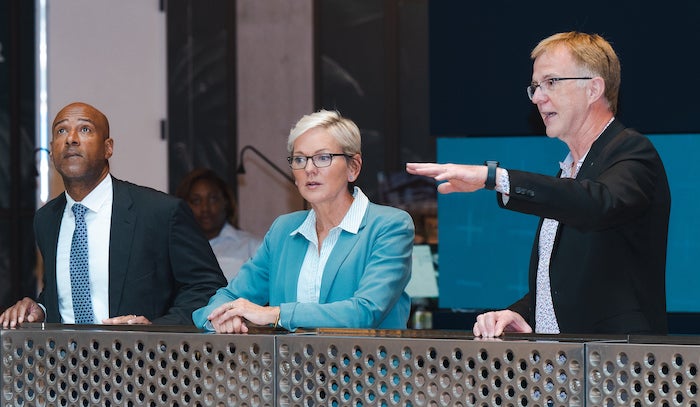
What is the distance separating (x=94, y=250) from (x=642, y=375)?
181 cm

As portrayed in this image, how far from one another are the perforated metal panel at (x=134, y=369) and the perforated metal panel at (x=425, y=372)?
80 mm

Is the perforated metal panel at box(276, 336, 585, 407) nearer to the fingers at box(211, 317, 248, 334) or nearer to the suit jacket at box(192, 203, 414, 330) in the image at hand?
the fingers at box(211, 317, 248, 334)

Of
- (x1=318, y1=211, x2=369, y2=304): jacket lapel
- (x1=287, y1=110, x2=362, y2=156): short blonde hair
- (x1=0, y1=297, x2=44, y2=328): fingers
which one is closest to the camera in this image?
(x1=0, y1=297, x2=44, y2=328): fingers

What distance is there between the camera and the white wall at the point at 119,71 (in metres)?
7.36

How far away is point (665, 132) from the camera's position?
4637 mm

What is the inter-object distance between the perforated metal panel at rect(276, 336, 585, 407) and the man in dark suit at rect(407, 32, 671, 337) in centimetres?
24

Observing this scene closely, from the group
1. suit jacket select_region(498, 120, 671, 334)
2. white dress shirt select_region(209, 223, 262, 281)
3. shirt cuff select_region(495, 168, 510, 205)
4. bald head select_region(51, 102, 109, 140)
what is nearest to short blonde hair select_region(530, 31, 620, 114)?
suit jacket select_region(498, 120, 671, 334)

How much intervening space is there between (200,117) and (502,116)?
395cm

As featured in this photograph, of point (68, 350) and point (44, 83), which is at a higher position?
point (44, 83)

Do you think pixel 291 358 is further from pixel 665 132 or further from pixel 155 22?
pixel 155 22

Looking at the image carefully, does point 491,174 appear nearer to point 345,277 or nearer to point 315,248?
point 345,277

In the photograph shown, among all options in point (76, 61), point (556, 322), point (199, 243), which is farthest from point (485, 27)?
point (76, 61)

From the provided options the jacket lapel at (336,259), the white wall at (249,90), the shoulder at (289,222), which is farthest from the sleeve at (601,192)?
the white wall at (249,90)

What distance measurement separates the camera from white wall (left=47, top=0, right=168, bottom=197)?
7.36 meters
